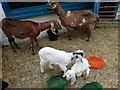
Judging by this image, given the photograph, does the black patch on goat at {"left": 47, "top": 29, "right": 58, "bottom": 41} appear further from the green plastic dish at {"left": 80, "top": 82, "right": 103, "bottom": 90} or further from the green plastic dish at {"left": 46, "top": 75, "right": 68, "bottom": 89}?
the green plastic dish at {"left": 80, "top": 82, "right": 103, "bottom": 90}

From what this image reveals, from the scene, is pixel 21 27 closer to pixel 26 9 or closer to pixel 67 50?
pixel 26 9

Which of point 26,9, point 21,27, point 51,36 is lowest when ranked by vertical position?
point 51,36

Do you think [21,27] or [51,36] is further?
[51,36]

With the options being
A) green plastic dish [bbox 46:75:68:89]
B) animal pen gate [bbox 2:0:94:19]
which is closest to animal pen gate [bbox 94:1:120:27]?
animal pen gate [bbox 2:0:94:19]

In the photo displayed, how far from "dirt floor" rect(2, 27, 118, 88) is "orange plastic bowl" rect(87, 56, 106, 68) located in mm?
89

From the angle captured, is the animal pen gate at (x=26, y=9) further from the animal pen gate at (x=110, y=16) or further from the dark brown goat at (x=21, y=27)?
the animal pen gate at (x=110, y=16)

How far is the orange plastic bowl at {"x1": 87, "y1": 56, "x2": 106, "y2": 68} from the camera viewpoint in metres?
2.72

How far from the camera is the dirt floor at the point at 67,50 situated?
2.54 metres

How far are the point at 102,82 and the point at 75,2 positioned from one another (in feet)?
7.77

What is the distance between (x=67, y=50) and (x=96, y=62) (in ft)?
2.79

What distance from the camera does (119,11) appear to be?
3984 mm

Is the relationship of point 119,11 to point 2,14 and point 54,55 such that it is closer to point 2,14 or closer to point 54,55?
point 54,55

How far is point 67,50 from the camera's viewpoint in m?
3.31

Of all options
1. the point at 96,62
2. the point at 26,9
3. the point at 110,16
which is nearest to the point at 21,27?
the point at 26,9
